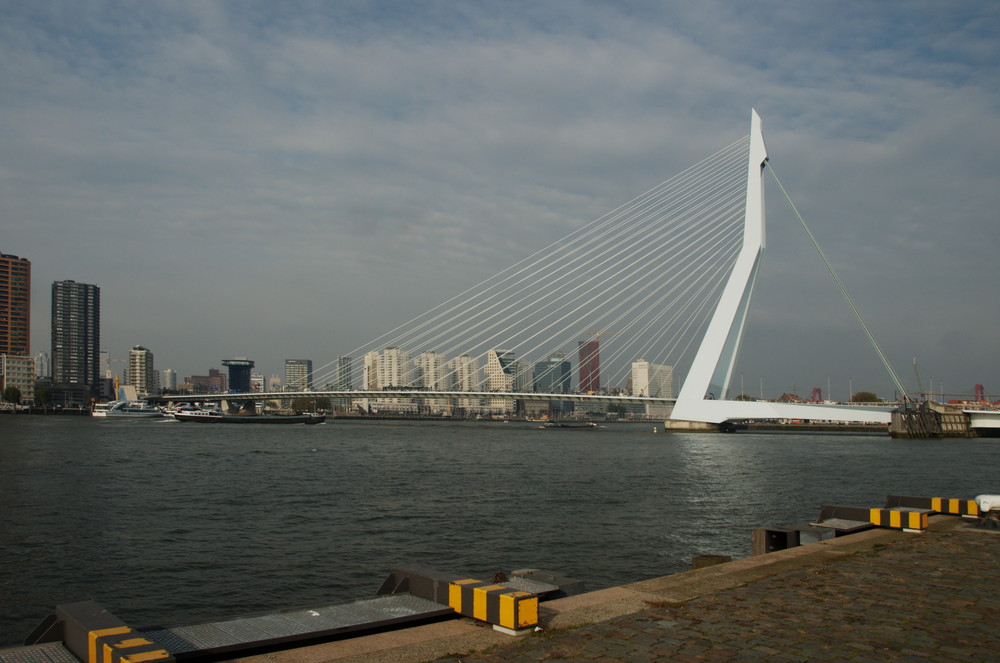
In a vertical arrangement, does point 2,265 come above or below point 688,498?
above

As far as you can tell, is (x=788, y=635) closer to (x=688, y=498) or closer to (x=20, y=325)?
(x=688, y=498)

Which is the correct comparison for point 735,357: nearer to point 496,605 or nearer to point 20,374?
point 496,605

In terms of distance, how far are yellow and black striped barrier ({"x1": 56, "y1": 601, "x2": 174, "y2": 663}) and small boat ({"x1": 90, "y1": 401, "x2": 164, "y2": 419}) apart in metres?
86.3

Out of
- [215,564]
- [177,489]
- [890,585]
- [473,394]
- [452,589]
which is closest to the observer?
[452,589]

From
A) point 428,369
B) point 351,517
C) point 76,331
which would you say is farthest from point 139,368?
point 351,517

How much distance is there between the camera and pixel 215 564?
389 inches

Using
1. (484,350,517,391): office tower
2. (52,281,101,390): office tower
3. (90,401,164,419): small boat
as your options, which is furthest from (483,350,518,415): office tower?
(52,281,101,390): office tower

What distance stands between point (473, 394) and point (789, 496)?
28.8m

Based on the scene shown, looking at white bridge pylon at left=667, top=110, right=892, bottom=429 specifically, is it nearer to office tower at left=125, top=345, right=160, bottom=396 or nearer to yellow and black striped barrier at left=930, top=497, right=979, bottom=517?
yellow and black striped barrier at left=930, top=497, right=979, bottom=517

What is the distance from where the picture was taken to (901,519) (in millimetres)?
8469

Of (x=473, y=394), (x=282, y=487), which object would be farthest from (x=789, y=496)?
(x=473, y=394)

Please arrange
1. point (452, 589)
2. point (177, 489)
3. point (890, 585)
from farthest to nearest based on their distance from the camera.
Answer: point (177, 489)
point (890, 585)
point (452, 589)

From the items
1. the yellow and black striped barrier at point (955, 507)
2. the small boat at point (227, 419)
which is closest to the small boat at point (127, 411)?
the small boat at point (227, 419)

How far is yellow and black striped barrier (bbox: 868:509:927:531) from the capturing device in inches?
331
